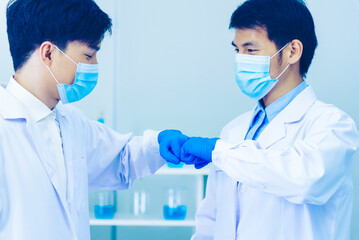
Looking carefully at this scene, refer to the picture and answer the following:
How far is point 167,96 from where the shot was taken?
2.56 meters

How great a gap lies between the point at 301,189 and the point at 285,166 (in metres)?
0.08

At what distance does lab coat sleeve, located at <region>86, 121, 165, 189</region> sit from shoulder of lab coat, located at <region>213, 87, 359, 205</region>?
0.46 metres

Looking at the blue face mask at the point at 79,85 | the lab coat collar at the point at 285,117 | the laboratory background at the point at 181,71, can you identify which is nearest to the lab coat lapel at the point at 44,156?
the blue face mask at the point at 79,85

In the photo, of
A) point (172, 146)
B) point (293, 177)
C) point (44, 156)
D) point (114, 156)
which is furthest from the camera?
point (114, 156)

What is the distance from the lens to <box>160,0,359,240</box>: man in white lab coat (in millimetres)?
1165

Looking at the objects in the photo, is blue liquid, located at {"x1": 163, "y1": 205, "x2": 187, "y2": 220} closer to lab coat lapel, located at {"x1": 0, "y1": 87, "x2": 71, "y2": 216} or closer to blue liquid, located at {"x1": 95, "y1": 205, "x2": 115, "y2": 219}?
blue liquid, located at {"x1": 95, "y1": 205, "x2": 115, "y2": 219}

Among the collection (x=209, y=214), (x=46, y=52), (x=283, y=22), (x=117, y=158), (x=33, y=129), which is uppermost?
(x=283, y=22)

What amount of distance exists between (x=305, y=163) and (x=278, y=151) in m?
0.09

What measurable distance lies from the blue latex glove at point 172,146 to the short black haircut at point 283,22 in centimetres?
46

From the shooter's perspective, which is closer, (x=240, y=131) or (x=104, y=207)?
(x=240, y=131)

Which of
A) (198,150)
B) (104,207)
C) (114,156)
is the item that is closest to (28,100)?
(114,156)

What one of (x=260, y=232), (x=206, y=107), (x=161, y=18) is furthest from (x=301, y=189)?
(x=161, y=18)

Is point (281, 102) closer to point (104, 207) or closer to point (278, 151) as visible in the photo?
point (278, 151)

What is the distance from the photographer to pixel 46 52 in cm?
133
